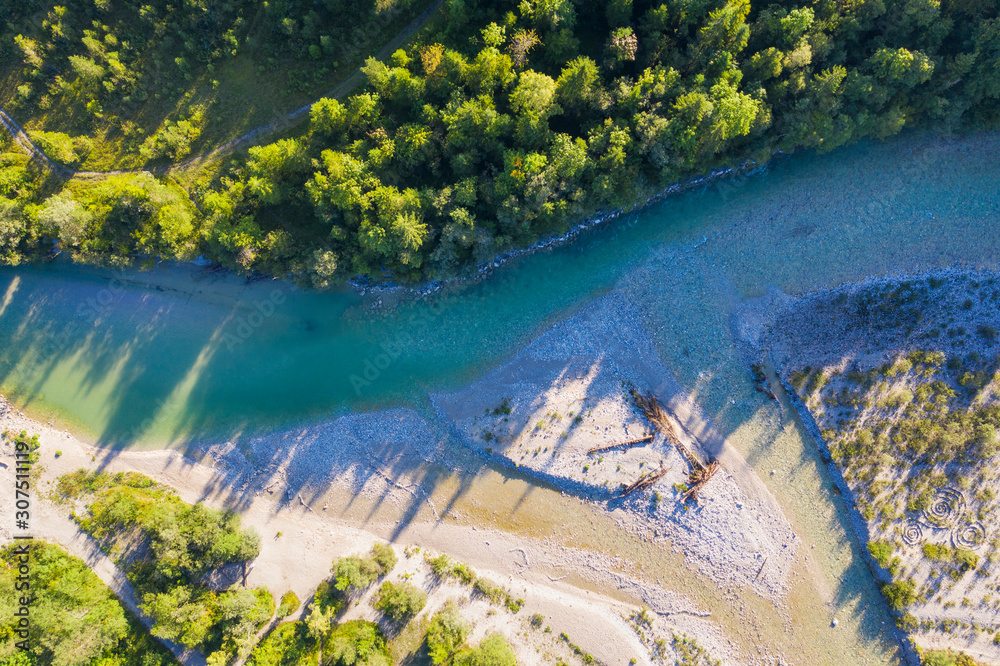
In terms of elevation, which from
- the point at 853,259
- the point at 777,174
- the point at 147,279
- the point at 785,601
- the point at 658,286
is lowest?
the point at 147,279

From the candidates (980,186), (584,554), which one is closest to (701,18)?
(980,186)

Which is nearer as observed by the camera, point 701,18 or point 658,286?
point 701,18

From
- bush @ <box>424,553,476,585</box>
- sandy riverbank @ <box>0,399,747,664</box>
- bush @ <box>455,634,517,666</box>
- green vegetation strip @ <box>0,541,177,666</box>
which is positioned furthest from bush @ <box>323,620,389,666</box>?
green vegetation strip @ <box>0,541,177,666</box>

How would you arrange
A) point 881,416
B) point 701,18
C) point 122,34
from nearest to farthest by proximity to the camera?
point 701,18
point 122,34
point 881,416

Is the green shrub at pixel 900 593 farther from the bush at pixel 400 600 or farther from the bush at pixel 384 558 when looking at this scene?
the bush at pixel 384 558

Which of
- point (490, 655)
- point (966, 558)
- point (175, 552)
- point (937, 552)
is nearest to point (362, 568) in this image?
point (490, 655)

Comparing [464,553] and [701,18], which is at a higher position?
[701,18]

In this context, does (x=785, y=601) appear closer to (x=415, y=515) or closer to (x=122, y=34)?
(x=415, y=515)
